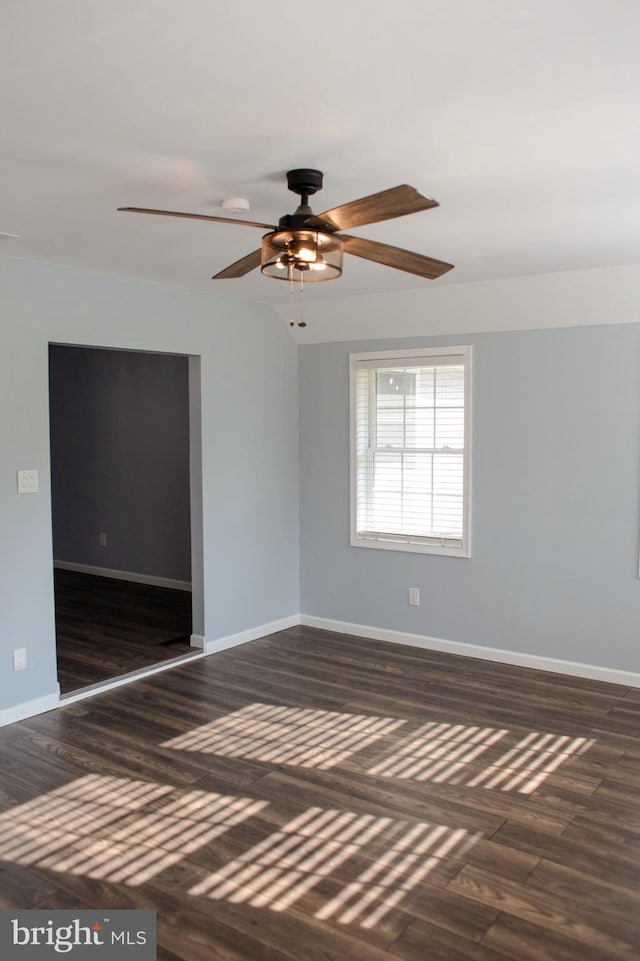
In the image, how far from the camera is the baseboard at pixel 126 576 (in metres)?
6.85

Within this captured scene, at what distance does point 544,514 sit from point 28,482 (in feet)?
9.78

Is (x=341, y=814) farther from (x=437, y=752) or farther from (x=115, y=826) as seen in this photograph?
(x=115, y=826)

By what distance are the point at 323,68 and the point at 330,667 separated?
3.70 m

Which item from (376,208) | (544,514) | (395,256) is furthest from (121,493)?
(376,208)

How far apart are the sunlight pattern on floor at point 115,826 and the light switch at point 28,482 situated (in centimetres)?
148

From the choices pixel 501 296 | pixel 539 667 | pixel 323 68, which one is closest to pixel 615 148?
pixel 323 68

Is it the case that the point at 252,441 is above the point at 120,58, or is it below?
below

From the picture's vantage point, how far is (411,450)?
207 inches

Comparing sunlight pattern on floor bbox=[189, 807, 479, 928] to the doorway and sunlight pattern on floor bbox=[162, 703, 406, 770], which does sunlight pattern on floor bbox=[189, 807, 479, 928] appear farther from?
the doorway

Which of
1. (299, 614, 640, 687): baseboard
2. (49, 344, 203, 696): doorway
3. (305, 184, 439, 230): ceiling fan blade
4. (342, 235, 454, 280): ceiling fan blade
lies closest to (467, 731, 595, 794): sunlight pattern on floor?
(299, 614, 640, 687): baseboard

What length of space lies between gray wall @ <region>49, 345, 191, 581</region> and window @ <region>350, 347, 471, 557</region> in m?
1.88

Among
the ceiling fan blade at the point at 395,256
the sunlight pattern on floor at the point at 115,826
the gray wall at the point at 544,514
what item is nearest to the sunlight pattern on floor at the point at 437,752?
the sunlight pattern on floor at the point at 115,826

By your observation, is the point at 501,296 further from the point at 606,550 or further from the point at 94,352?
the point at 94,352

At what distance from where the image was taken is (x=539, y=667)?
4.78 meters
